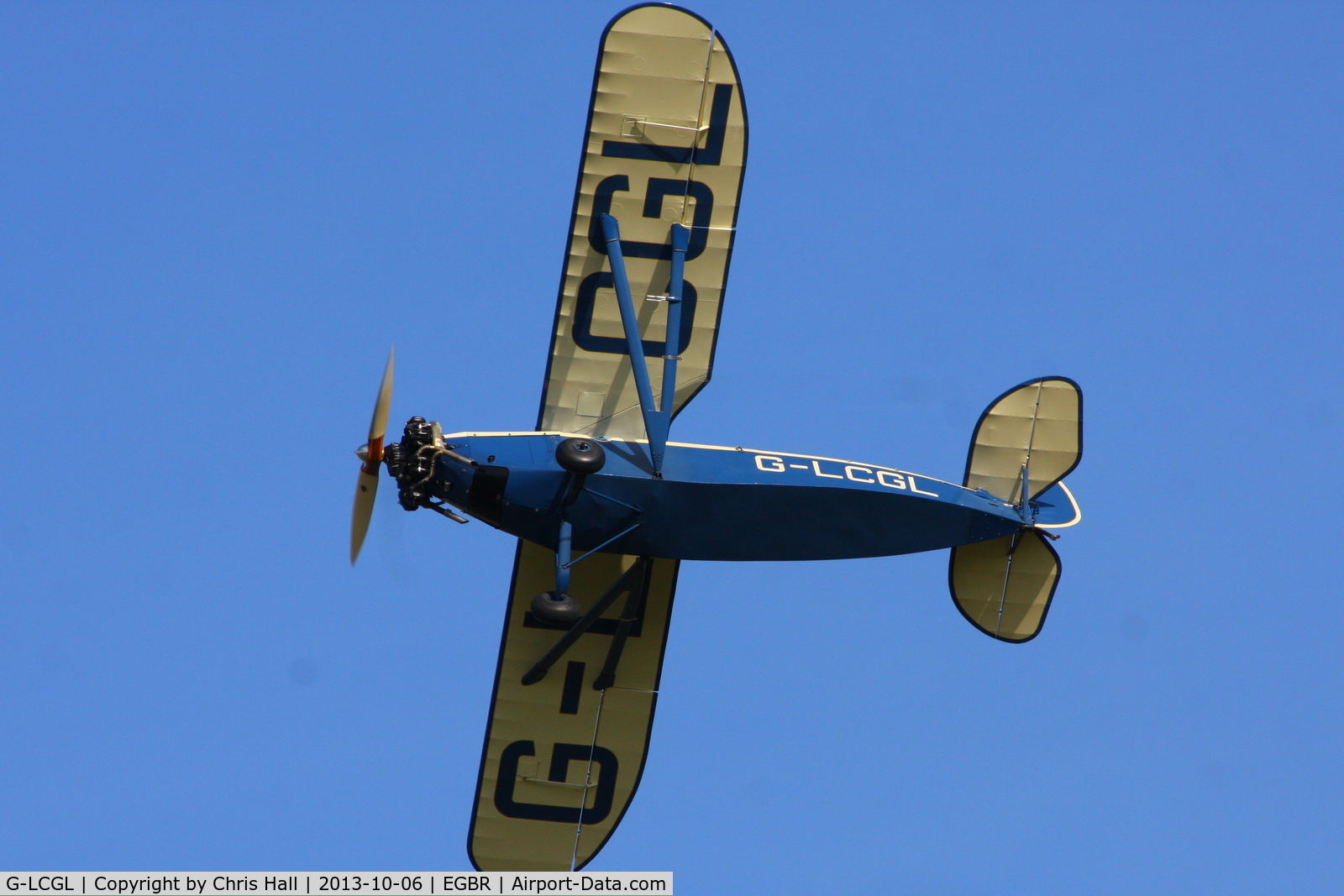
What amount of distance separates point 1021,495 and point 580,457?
5.72 m

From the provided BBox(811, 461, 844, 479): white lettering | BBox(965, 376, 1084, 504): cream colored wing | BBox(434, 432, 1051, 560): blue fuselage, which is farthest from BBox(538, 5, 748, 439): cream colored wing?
BBox(965, 376, 1084, 504): cream colored wing

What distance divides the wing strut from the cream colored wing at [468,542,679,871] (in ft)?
8.05

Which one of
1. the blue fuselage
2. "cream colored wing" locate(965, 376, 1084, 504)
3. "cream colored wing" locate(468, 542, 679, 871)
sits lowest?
"cream colored wing" locate(468, 542, 679, 871)

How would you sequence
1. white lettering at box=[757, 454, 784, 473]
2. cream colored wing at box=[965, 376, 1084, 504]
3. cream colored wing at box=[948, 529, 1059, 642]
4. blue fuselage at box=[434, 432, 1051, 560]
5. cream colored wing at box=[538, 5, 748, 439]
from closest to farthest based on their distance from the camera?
blue fuselage at box=[434, 432, 1051, 560], white lettering at box=[757, 454, 784, 473], cream colored wing at box=[538, 5, 748, 439], cream colored wing at box=[965, 376, 1084, 504], cream colored wing at box=[948, 529, 1059, 642]

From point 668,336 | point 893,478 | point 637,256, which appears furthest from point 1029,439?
point 637,256

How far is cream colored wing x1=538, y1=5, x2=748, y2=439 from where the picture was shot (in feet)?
63.4

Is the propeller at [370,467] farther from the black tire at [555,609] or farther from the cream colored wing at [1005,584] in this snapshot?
the cream colored wing at [1005,584]

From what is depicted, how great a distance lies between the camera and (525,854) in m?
21.8

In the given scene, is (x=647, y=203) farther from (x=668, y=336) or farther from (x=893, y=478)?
(x=893, y=478)

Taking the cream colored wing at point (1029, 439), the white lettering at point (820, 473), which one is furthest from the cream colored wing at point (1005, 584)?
the white lettering at point (820, 473)

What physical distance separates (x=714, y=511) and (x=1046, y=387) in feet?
15.5

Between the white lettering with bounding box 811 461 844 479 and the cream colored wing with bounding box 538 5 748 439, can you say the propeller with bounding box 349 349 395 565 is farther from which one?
the white lettering with bounding box 811 461 844 479

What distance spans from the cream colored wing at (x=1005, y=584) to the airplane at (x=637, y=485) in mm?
22

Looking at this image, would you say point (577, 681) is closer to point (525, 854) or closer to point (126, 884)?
point (525, 854)
